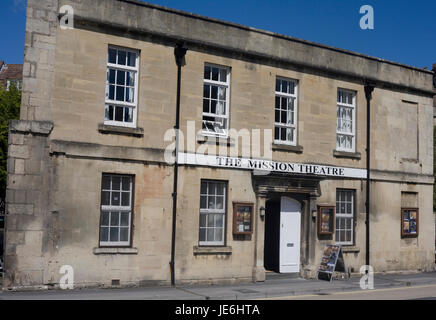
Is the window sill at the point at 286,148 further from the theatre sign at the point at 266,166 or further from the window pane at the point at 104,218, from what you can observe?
the window pane at the point at 104,218

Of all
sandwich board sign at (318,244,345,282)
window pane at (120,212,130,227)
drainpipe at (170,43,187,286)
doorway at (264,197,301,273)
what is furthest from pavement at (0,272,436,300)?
window pane at (120,212,130,227)

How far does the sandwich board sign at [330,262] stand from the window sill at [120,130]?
24.9 ft

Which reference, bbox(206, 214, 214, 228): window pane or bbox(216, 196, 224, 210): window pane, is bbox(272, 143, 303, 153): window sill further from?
bbox(206, 214, 214, 228): window pane

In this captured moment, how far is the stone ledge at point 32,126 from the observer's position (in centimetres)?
1361

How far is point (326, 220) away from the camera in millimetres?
18578

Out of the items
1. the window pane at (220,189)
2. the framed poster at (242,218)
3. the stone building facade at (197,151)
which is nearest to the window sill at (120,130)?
the stone building facade at (197,151)

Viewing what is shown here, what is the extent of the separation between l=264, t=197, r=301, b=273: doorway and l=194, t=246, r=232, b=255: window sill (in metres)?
2.30

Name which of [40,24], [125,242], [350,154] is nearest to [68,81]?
[40,24]

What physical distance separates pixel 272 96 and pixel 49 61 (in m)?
7.29

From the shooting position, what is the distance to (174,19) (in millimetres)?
16078

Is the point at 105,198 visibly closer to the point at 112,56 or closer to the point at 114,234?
the point at 114,234

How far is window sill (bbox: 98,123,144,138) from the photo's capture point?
14781 mm

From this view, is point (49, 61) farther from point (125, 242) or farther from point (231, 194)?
point (231, 194)

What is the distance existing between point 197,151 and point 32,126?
15.9 feet
